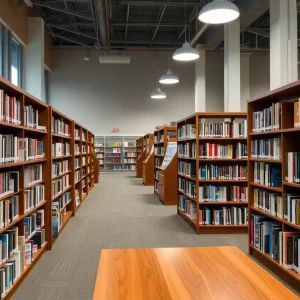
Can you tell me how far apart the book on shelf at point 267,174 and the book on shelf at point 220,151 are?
1161 mm

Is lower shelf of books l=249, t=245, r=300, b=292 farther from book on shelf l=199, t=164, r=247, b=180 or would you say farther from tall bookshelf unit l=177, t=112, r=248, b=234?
book on shelf l=199, t=164, r=247, b=180

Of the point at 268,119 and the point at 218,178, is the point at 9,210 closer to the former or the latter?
the point at 268,119

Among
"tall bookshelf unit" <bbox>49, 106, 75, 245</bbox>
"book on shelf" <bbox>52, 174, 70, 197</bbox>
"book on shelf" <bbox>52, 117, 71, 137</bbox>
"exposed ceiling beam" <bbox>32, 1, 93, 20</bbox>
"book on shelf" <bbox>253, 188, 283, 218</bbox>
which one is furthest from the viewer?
"exposed ceiling beam" <bbox>32, 1, 93, 20</bbox>

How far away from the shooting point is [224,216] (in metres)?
5.54

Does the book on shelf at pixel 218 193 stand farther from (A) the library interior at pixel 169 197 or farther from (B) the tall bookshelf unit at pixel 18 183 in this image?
(B) the tall bookshelf unit at pixel 18 183

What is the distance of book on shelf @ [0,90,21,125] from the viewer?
10.1ft

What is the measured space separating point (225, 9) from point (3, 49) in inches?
271

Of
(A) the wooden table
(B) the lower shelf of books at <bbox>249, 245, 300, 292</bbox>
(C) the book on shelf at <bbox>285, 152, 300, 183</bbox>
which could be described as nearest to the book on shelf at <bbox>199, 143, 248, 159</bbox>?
(B) the lower shelf of books at <bbox>249, 245, 300, 292</bbox>

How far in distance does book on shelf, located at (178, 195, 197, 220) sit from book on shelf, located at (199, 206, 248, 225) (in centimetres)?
30

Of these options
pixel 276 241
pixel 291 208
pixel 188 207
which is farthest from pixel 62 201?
pixel 291 208

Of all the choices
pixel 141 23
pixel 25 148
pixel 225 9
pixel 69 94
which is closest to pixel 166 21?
pixel 141 23

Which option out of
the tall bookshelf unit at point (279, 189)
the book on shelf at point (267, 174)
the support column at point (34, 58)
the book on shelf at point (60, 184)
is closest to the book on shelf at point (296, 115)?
the tall bookshelf unit at point (279, 189)

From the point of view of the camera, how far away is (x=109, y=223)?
6348 mm

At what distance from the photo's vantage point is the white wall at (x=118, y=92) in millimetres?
17344
